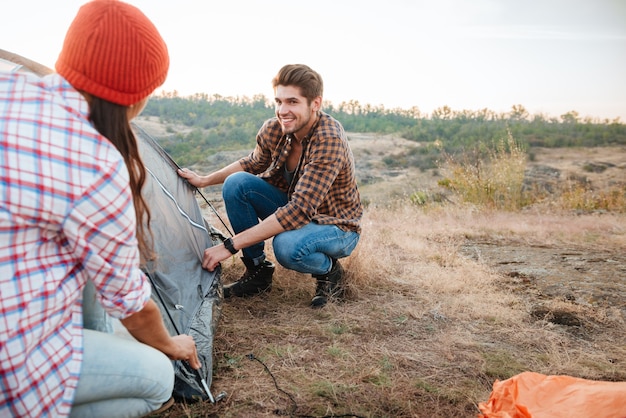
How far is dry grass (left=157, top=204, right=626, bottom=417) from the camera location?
2.25m

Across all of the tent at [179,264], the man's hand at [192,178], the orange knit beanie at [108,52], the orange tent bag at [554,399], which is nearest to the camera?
the orange knit beanie at [108,52]

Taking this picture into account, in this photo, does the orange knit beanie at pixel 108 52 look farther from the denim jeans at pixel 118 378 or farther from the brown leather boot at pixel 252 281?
the brown leather boot at pixel 252 281

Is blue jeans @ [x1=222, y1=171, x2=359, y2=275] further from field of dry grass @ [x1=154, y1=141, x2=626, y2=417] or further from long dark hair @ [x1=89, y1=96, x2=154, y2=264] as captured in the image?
long dark hair @ [x1=89, y1=96, x2=154, y2=264]

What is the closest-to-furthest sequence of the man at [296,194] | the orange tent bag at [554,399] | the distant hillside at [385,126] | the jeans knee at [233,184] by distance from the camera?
the orange tent bag at [554,399]
the man at [296,194]
the jeans knee at [233,184]
the distant hillside at [385,126]

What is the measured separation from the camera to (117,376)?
1449mm

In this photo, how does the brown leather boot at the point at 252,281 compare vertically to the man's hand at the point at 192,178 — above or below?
below

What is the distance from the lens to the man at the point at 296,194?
9.92 feet

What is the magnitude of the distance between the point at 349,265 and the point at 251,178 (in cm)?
101

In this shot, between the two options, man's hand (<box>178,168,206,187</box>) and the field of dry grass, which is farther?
man's hand (<box>178,168,206,187</box>)

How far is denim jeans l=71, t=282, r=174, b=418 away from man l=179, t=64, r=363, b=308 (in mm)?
1287

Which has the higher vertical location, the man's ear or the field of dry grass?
the man's ear

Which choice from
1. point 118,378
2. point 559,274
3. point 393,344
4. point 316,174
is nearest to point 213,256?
point 316,174

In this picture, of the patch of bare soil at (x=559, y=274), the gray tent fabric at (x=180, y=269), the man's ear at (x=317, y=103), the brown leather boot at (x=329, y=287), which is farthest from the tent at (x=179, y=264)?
the patch of bare soil at (x=559, y=274)

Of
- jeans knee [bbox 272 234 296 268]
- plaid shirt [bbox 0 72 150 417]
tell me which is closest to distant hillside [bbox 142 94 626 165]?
jeans knee [bbox 272 234 296 268]
